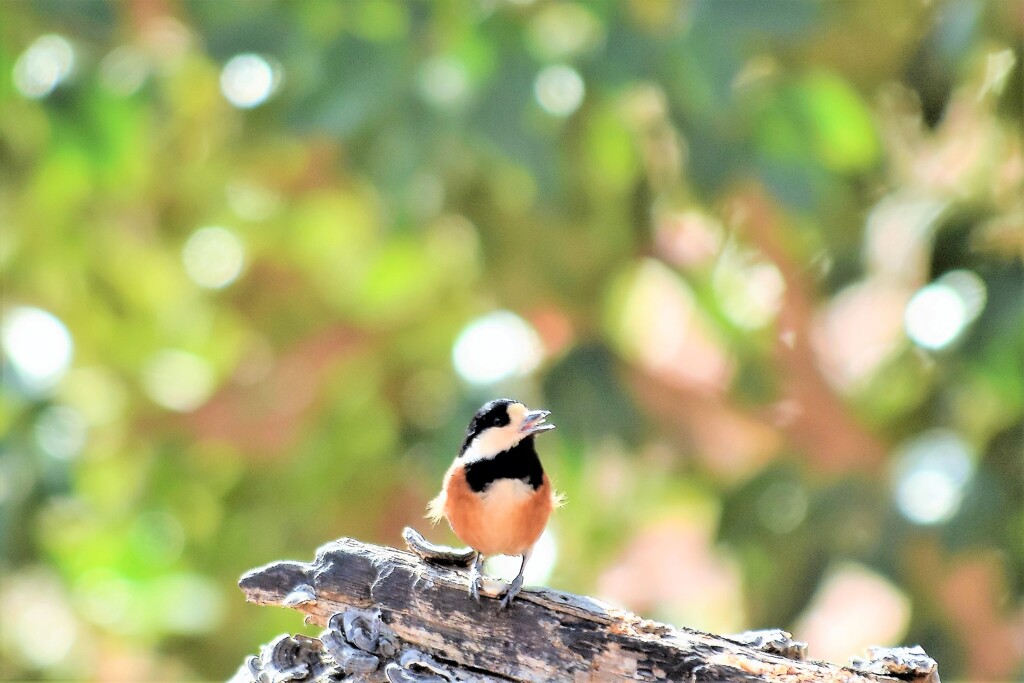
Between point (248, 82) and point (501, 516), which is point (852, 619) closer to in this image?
point (248, 82)

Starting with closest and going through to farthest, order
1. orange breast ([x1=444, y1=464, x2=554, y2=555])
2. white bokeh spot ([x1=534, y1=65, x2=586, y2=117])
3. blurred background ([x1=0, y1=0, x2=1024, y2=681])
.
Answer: orange breast ([x1=444, y1=464, x2=554, y2=555]) → blurred background ([x1=0, y1=0, x2=1024, y2=681]) → white bokeh spot ([x1=534, y1=65, x2=586, y2=117])

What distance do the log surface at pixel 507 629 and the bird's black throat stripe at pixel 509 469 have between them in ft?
0.95

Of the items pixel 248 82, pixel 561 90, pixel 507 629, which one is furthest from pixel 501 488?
pixel 248 82

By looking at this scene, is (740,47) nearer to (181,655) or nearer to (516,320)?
(516,320)

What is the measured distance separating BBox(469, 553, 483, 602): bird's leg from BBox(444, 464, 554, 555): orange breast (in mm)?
62

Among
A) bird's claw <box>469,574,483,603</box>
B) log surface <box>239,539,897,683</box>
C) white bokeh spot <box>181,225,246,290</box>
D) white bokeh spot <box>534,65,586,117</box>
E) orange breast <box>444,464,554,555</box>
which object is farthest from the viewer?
white bokeh spot <box>181,225,246,290</box>

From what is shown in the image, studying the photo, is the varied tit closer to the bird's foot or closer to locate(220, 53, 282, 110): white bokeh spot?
the bird's foot

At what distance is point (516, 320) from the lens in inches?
170

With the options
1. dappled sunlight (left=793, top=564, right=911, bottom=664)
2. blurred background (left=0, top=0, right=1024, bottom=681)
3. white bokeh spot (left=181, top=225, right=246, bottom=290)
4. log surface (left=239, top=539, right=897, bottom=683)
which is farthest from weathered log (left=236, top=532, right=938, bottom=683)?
dappled sunlight (left=793, top=564, right=911, bottom=664)

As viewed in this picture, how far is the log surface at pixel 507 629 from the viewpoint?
5.67ft

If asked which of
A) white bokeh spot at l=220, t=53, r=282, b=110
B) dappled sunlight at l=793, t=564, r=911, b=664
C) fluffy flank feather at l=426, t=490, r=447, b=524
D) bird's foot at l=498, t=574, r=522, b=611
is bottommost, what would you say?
bird's foot at l=498, t=574, r=522, b=611

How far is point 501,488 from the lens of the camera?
2.12 metres

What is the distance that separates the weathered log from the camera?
1.73m

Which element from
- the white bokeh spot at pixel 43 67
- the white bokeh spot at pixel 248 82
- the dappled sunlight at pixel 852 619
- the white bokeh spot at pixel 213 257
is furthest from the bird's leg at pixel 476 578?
the dappled sunlight at pixel 852 619
